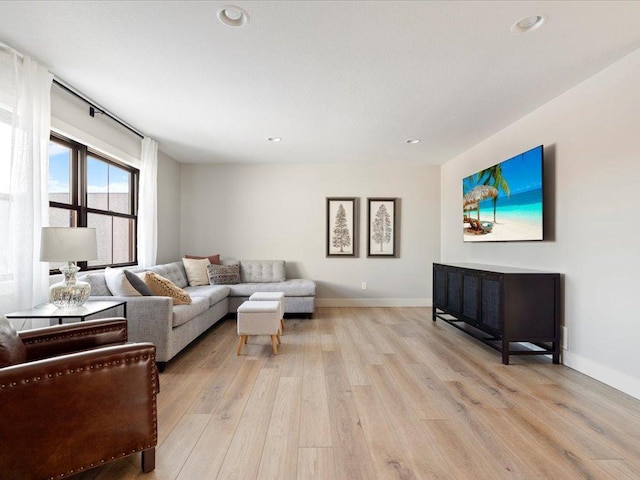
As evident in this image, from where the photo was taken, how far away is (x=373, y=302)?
5473mm

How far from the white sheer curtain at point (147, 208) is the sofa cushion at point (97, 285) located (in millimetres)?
1213

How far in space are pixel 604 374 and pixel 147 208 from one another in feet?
16.3

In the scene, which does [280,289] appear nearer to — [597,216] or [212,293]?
[212,293]

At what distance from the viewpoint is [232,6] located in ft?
5.95

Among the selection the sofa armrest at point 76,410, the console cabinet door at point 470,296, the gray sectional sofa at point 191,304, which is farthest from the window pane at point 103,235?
the console cabinet door at point 470,296

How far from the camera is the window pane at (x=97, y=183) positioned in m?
3.44

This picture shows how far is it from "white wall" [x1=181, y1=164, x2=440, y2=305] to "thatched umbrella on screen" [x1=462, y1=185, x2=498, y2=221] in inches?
47.4

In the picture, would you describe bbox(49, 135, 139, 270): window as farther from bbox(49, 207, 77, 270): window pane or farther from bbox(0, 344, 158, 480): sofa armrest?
bbox(0, 344, 158, 480): sofa armrest

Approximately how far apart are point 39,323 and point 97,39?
2128mm

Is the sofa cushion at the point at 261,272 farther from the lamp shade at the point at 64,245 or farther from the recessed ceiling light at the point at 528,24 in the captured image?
the recessed ceiling light at the point at 528,24

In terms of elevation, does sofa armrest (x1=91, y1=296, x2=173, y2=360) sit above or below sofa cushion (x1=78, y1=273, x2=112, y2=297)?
below

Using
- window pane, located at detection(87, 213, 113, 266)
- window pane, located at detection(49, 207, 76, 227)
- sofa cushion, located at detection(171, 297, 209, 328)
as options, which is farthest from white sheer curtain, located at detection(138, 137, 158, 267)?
sofa cushion, located at detection(171, 297, 209, 328)

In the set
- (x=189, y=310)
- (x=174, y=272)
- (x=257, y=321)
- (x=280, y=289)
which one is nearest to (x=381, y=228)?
(x=280, y=289)

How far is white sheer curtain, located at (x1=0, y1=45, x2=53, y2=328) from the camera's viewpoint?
7.39 feet
